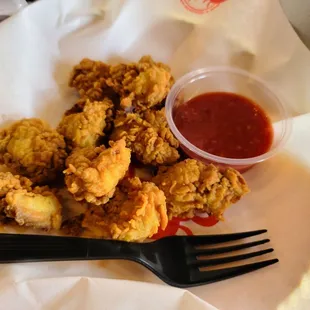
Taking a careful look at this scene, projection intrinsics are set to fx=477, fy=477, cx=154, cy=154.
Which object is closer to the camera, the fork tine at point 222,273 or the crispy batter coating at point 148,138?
the fork tine at point 222,273

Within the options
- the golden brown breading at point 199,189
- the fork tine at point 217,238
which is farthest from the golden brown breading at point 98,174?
the fork tine at point 217,238

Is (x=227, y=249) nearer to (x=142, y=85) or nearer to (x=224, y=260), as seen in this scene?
(x=224, y=260)

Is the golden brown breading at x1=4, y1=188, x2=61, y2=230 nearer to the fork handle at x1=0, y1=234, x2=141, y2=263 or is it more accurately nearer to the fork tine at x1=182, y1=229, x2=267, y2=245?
the fork handle at x1=0, y1=234, x2=141, y2=263

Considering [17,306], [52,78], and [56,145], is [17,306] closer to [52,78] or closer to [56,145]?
[56,145]

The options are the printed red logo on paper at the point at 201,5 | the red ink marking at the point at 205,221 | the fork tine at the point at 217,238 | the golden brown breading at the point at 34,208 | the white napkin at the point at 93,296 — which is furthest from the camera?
the printed red logo on paper at the point at 201,5

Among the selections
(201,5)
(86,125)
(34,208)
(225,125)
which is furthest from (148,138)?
(201,5)

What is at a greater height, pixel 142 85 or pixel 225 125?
pixel 142 85

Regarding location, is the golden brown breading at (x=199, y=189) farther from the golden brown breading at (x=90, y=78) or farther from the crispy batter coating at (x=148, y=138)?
the golden brown breading at (x=90, y=78)

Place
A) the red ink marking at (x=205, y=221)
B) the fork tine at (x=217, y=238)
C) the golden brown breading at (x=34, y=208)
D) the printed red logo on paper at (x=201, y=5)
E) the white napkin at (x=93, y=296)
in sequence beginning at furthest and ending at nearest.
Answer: the printed red logo on paper at (x=201, y=5), the red ink marking at (x=205, y=221), the fork tine at (x=217, y=238), the golden brown breading at (x=34, y=208), the white napkin at (x=93, y=296)
